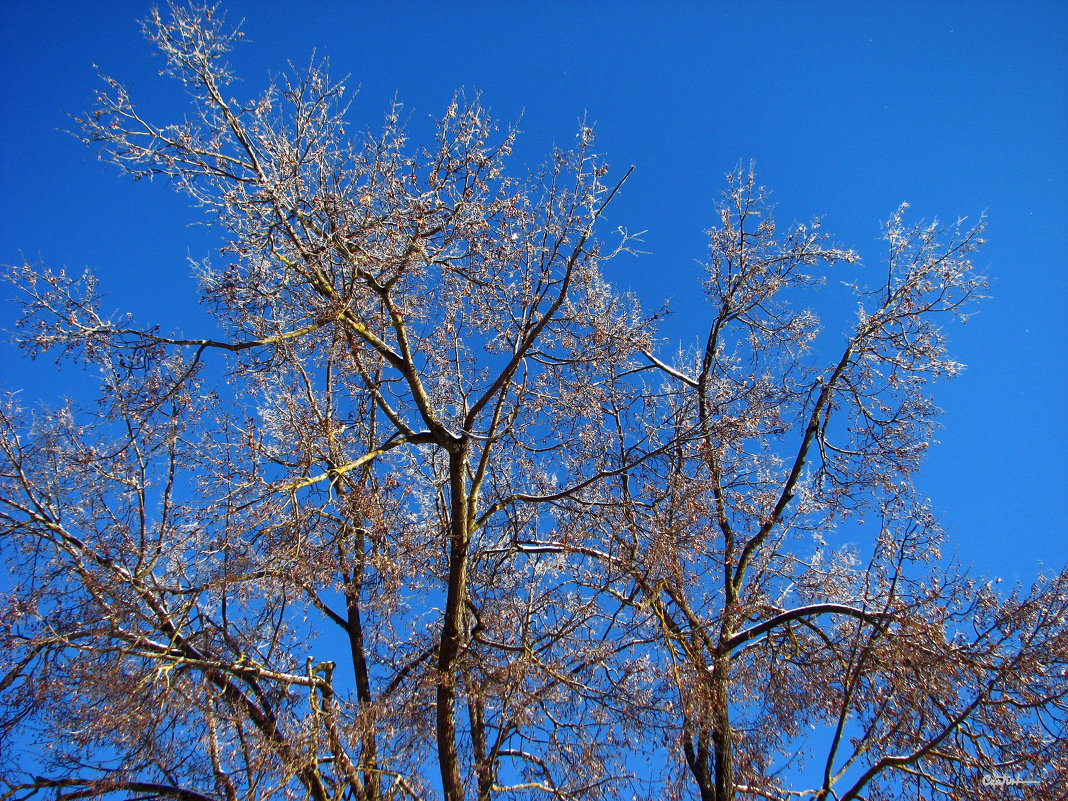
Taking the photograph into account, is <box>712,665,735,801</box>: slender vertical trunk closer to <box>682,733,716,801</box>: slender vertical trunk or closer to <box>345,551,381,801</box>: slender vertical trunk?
<box>682,733,716,801</box>: slender vertical trunk

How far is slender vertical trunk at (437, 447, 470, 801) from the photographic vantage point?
5508mm

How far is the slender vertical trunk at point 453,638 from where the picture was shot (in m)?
5.51

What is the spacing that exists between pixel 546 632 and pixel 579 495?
1332 mm

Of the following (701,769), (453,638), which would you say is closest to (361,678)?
(453,638)

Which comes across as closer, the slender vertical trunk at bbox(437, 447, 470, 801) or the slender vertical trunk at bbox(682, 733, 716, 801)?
the slender vertical trunk at bbox(437, 447, 470, 801)

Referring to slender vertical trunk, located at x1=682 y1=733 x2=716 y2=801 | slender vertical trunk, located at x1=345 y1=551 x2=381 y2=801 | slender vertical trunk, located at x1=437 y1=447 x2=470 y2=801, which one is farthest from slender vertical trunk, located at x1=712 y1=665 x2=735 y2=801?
slender vertical trunk, located at x1=345 y1=551 x2=381 y2=801

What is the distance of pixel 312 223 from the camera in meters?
5.05

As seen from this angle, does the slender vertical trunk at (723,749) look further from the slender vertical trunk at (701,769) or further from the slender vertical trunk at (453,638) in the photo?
the slender vertical trunk at (453,638)

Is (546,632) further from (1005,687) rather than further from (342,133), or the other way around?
(342,133)

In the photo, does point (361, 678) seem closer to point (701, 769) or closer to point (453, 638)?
point (453, 638)

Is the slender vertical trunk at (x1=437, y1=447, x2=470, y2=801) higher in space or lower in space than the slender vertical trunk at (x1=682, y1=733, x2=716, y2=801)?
higher

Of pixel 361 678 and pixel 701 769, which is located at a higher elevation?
pixel 361 678

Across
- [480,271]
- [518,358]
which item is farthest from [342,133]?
[518,358]

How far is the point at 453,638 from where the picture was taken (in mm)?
5609
